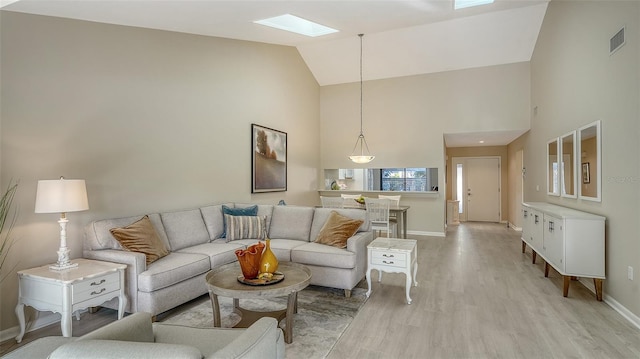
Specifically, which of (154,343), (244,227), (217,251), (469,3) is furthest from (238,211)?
(469,3)

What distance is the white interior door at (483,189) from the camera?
31.1 feet

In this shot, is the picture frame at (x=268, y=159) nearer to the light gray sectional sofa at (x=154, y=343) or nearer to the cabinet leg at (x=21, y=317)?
the cabinet leg at (x=21, y=317)

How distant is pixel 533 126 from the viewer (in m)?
6.28

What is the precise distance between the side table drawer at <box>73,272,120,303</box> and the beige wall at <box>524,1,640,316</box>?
174 inches

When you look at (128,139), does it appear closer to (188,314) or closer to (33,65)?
(33,65)

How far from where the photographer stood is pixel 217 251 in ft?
11.6

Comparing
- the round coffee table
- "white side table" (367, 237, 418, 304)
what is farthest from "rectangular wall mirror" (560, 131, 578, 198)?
the round coffee table

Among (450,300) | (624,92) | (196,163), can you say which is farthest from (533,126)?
(196,163)

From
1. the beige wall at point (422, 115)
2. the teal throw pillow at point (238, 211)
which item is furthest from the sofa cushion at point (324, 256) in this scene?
the beige wall at point (422, 115)

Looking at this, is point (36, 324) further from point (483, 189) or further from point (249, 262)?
point (483, 189)

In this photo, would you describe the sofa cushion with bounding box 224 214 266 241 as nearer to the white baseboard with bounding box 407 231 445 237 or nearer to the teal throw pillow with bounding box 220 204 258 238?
the teal throw pillow with bounding box 220 204 258 238

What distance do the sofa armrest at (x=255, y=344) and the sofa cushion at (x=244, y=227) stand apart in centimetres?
284

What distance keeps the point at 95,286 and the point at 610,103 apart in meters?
5.00

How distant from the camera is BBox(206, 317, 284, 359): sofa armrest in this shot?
43.6 inches
